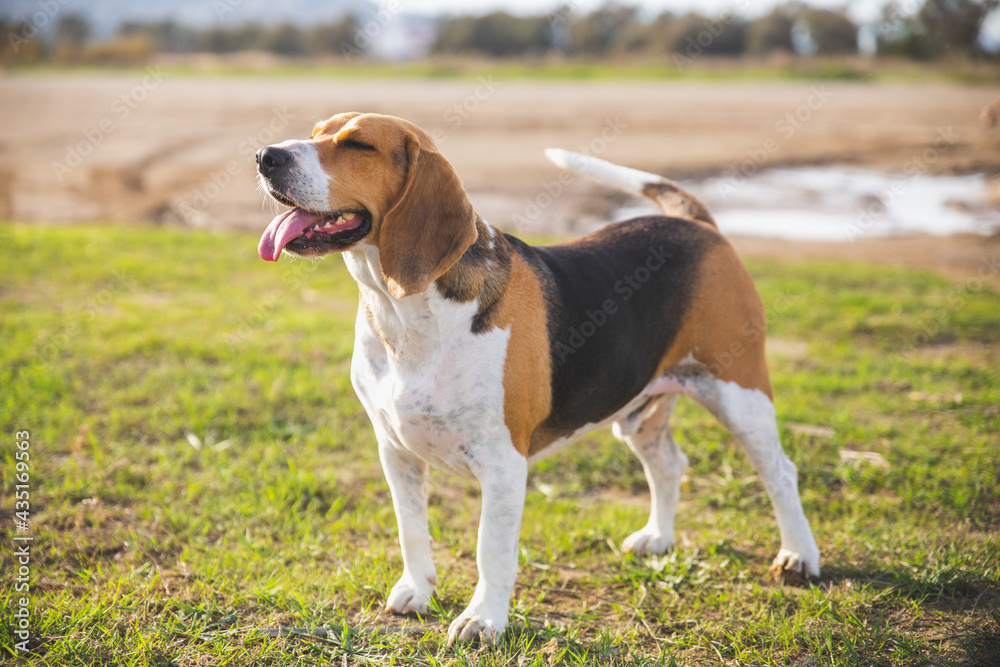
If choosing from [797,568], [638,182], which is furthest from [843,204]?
[797,568]

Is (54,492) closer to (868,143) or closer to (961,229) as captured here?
(961,229)

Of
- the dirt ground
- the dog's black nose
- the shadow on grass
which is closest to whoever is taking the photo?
the dog's black nose

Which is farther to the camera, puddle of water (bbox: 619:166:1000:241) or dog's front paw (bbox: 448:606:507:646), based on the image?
puddle of water (bbox: 619:166:1000:241)

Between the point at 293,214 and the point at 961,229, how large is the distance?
10511 millimetres

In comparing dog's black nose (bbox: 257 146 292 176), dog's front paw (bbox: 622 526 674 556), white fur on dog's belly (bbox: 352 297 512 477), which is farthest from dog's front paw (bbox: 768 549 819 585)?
dog's black nose (bbox: 257 146 292 176)

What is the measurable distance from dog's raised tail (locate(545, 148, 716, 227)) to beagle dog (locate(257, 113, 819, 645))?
2cm

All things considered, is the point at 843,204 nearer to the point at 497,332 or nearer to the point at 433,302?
the point at 497,332

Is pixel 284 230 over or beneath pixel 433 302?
over

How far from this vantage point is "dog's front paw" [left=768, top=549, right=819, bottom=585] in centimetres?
401

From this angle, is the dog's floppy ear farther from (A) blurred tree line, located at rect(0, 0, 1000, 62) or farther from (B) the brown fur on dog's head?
(A) blurred tree line, located at rect(0, 0, 1000, 62)

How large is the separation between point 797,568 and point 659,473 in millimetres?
864

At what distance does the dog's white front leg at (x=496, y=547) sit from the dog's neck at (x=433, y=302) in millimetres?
592

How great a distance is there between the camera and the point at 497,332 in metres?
3.25

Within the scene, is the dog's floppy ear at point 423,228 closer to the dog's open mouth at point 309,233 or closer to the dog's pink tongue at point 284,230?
the dog's open mouth at point 309,233
